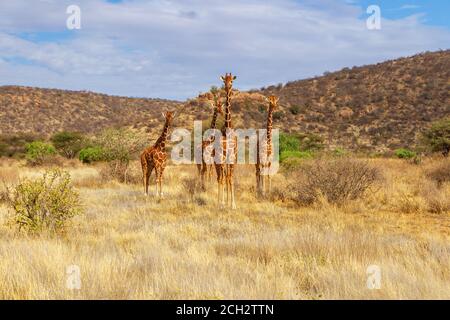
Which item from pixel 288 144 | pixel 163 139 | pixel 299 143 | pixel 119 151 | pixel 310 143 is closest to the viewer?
pixel 163 139

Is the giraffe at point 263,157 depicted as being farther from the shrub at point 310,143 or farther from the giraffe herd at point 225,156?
the shrub at point 310,143

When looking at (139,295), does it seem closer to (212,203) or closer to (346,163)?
(212,203)

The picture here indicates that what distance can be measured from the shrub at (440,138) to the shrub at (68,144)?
23.6 m

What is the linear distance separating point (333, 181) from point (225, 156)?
2953 mm

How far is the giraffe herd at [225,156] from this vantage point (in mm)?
12711

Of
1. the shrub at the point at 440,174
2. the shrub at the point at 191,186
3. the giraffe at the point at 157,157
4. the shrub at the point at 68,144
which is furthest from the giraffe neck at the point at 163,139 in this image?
the shrub at the point at 68,144

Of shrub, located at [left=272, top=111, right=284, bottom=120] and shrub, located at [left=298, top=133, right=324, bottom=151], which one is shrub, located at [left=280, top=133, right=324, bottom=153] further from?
shrub, located at [left=272, top=111, right=284, bottom=120]

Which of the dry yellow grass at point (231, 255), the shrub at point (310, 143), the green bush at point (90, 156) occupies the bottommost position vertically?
the dry yellow grass at point (231, 255)

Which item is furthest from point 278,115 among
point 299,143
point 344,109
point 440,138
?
point 440,138

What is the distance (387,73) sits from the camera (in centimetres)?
5797

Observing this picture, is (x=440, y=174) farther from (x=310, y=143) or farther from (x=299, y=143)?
(x=310, y=143)

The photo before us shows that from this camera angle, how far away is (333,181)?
13086 mm
